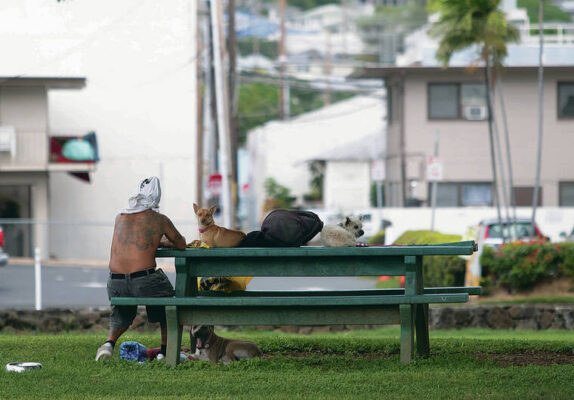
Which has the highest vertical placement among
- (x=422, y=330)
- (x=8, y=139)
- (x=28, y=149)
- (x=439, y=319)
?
(x=8, y=139)

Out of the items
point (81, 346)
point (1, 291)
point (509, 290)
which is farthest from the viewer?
point (1, 291)

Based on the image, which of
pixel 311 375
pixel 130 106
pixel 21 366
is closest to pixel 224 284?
pixel 311 375

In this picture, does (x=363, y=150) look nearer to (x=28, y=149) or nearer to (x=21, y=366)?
(x=28, y=149)

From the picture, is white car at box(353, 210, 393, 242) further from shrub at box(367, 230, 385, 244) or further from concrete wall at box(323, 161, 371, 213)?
concrete wall at box(323, 161, 371, 213)

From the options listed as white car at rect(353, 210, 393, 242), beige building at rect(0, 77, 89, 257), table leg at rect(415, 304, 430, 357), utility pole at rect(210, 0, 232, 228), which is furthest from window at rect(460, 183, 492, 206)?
table leg at rect(415, 304, 430, 357)

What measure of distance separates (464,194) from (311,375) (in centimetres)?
3182

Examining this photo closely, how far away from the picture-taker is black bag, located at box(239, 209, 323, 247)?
Answer: 8266 mm

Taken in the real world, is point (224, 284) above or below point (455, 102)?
below

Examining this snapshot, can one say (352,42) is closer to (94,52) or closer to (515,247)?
(94,52)

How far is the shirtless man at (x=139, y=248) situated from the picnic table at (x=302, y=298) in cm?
22

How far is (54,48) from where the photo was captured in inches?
1534

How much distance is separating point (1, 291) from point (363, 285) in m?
8.65

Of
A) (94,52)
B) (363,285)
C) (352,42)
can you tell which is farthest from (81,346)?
(352,42)

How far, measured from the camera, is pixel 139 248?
27.7 ft
